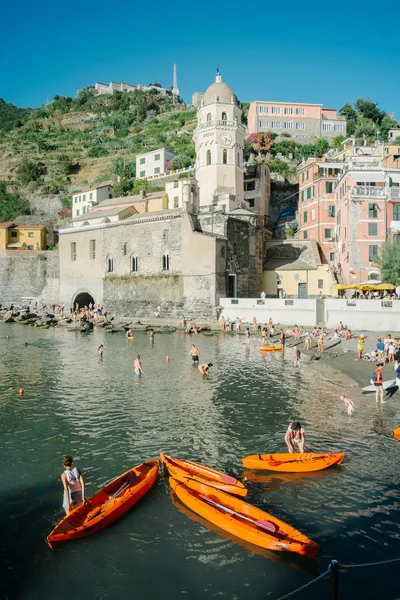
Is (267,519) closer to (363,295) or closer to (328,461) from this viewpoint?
(328,461)

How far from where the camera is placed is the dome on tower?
1761 inches

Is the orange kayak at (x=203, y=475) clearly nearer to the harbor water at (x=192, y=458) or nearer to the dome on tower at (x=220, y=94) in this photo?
the harbor water at (x=192, y=458)

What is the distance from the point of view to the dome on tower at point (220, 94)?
44.7 meters

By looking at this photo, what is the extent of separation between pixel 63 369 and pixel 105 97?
399 feet

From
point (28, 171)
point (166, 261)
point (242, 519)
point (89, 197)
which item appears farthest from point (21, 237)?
point (242, 519)

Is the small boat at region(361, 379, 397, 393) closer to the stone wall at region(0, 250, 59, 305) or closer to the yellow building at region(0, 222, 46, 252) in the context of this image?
the stone wall at region(0, 250, 59, 305)

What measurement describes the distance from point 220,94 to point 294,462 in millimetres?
42231

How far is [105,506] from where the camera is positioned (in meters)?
8.49

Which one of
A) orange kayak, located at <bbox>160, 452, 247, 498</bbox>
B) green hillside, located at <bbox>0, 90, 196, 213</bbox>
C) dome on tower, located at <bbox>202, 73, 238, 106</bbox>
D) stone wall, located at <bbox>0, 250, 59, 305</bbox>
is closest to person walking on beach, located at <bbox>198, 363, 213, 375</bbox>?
orange kayak, located at <bbox>160, 452, 247, 498</bbox>

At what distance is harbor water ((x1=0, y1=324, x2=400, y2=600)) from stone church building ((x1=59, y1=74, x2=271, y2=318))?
1863 centimetres

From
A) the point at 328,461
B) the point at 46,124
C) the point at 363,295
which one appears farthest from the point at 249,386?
the point at 46,124

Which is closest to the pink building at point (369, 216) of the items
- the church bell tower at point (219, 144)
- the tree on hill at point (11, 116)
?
the church bell tower at point (219, 144)

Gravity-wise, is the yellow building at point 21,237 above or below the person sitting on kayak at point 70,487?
above

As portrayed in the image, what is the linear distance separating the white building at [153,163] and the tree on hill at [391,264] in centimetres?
4507
